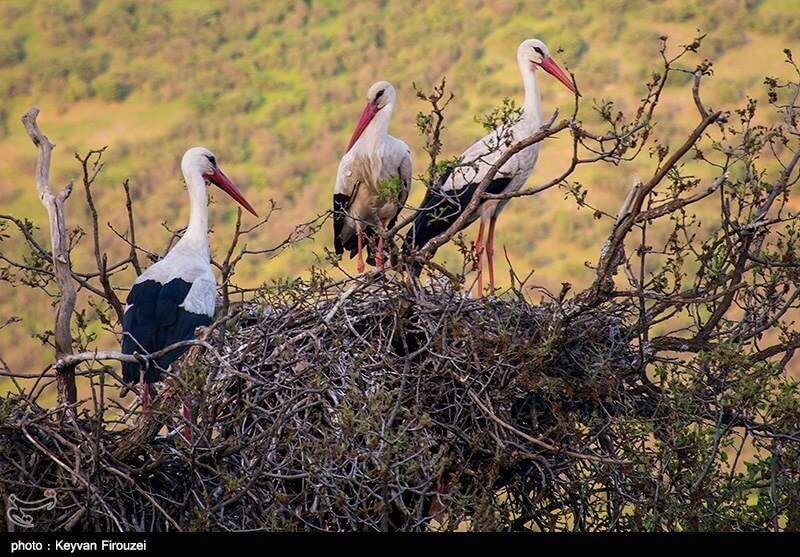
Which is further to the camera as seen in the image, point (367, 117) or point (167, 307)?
point (367, 117)

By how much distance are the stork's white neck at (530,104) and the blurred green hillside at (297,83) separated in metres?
9.69

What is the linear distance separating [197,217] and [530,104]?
2150 millimetres

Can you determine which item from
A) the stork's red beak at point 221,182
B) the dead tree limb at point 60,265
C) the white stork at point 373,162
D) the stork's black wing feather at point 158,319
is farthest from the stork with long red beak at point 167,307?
the white stork at point 373,162

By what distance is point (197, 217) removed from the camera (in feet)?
17.7

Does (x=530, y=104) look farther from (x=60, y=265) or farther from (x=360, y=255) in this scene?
(x=60, y=265)

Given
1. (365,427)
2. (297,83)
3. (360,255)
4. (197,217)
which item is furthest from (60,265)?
(297,83)

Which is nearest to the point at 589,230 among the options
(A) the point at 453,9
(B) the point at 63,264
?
(A) the point at 453,9

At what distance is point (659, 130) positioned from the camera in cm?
1938

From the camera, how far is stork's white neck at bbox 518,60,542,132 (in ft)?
20.6

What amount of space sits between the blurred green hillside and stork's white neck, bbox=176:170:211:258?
1064 centimetres

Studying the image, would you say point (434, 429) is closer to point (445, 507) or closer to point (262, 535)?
point (445, 507)

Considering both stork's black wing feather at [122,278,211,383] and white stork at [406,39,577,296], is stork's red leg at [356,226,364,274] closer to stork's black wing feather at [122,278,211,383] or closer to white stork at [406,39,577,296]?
white stork at [406,39,577,296]

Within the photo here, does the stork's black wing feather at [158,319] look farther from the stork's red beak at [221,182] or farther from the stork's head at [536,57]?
the stork's head at [536,57]

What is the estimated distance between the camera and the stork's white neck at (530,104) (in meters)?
6.29
